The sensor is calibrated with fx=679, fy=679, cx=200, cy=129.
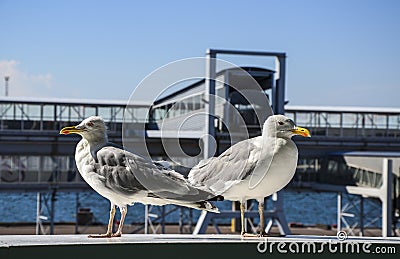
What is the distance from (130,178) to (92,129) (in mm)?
475

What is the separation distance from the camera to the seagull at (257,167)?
4949 mm

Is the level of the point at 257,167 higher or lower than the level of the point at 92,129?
lower

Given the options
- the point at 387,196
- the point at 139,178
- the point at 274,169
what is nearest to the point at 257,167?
the point at 274,169

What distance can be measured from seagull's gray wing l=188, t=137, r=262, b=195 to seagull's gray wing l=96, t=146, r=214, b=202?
274 mm

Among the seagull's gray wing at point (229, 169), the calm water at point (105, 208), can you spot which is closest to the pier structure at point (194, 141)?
the seagull's gray wing at point (229, 169)

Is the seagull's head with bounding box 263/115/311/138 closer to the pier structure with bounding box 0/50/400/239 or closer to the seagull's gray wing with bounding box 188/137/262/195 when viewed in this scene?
the seagull's gray wing with bounding box 188/137/262/195

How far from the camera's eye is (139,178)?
4.81m

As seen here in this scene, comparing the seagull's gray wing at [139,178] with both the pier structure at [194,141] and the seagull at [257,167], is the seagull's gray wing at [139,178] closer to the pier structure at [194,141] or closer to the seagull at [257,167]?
the seagull at [257,167]

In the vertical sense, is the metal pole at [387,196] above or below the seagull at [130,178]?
below

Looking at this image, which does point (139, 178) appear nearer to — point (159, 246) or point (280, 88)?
point (159, 246)

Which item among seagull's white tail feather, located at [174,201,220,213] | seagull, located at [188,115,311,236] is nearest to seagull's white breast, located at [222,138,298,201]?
seagull, located at [188,115,311,236]

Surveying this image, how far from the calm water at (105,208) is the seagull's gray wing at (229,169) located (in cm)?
4194

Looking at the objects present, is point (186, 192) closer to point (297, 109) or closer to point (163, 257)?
point (163, 257)

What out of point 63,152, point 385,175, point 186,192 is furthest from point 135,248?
point 63,152
